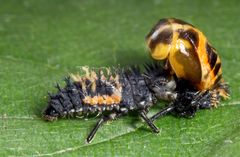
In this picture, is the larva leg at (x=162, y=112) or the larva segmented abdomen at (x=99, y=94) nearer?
the larva segmented abdomen at (x=99, y=94)

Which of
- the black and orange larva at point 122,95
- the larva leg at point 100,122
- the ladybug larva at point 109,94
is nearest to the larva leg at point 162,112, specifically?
the black and orange larva at point 122,95

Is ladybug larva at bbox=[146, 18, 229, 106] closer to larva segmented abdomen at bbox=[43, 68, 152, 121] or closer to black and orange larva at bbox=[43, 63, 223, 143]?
black and orange larva at bbox=[43, 63, 223, 143]

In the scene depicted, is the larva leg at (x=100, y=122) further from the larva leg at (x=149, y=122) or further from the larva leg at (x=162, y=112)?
the larva leg at (x=162, y=112)

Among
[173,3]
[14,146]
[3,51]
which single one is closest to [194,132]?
[14,146]

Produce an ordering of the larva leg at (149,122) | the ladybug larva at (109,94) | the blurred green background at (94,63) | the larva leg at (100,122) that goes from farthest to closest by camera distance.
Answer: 1. the ladybug larva at (109,94)
2. the larva leg at (149,122)
3. the larva leg at (100,122)
4. the blurred green background at (94,63)

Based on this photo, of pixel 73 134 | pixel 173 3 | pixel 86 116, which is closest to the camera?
pixel 73 134

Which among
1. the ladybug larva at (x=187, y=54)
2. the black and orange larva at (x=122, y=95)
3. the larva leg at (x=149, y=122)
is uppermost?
the ladybug larva at (x=187, y=54)

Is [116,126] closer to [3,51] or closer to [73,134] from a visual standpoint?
[73,134]
